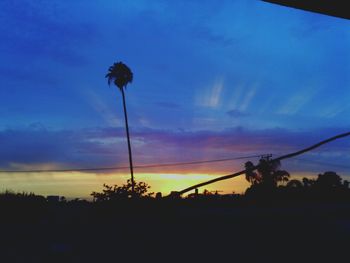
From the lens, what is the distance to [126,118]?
48.2 metres

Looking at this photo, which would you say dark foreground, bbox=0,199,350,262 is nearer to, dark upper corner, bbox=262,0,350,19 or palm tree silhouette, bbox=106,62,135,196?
dark upper corner, bbox=262,0,350,19

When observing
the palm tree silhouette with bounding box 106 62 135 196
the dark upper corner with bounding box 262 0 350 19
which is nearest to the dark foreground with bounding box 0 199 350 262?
the dark upper corner with bounding box 262 0 350 19

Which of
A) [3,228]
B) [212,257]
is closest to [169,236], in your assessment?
[212,257]

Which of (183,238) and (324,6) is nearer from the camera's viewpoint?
(324,6)

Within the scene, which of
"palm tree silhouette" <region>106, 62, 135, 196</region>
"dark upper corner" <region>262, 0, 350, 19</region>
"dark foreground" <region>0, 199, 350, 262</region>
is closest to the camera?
"dark upper corner" <region>262, 0, 350, 19</region>

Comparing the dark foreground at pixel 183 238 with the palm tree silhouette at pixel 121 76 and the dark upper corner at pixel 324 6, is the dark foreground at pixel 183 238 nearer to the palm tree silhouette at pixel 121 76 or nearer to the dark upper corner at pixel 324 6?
the dark upper corner at pixel 324 6

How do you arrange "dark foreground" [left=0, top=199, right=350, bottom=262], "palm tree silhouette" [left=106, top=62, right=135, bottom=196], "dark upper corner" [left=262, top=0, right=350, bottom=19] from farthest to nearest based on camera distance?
"palm tree silhouette" [left=106, top=62, right=135, bottom=196]
"dark foreground" [left=0, top=199, right=350, bottom=262]
"dark upper corner" [left=262, top=0, right=350, bottom=19]

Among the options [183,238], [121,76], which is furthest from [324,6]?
[121,76]

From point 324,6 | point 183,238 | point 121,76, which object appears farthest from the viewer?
point 121,76

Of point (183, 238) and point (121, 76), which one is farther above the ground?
point (121, 76)

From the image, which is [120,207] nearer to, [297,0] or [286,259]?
[286,259]

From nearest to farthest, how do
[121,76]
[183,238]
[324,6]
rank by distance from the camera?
[324,6], [183,238], [121,76]

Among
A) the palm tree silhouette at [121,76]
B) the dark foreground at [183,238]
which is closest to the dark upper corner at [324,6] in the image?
the dark foreground at [183,238]

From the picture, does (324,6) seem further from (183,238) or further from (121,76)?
(121,76)
